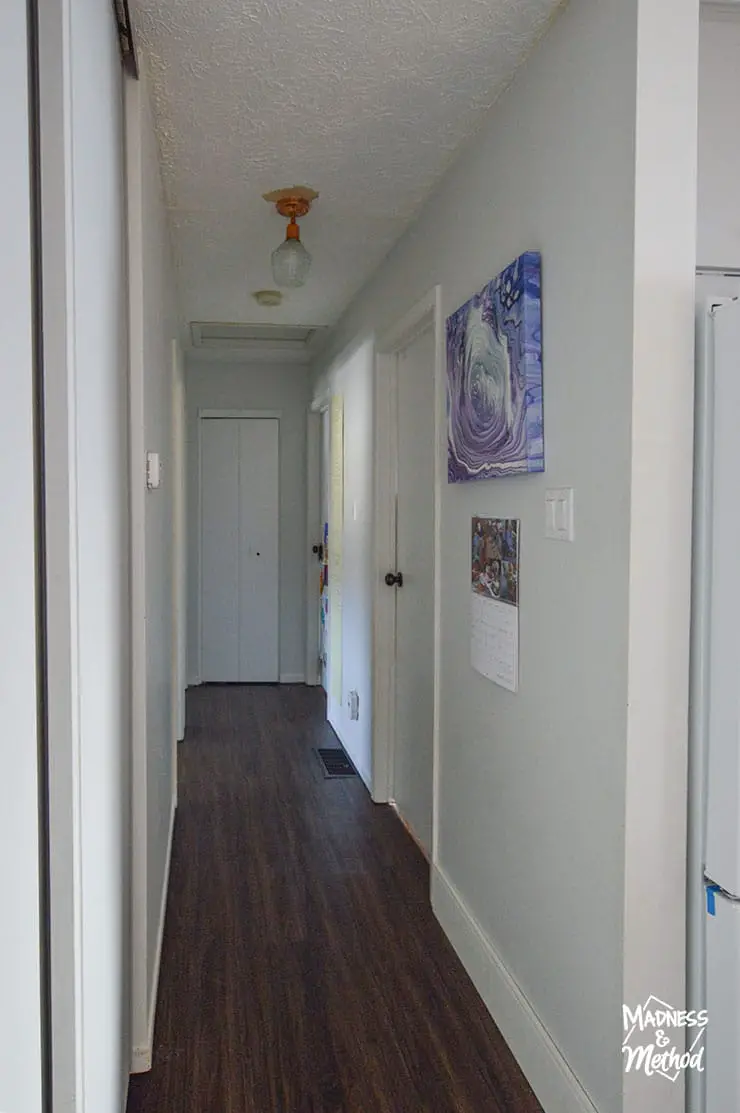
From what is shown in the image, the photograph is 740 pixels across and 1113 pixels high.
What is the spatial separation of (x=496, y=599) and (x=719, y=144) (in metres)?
1.15

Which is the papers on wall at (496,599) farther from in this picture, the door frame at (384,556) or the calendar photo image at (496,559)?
the door frame at (384,556)

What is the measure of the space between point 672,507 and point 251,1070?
160 centimetres

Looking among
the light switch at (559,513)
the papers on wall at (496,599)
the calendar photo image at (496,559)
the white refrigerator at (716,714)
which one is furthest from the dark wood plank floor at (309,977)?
the light switch at (559,513)

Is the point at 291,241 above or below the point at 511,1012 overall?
above

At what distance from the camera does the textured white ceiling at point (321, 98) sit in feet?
5.99

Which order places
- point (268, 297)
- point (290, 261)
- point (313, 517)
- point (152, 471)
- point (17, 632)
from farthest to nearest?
1. point (313, 517)
2. point (268, 297)
3. point (290, 261)
4. point (152, 471)
5. point (17, 632)

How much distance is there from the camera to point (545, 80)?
1.91m

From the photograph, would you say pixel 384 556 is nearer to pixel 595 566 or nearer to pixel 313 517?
pixel 595 566

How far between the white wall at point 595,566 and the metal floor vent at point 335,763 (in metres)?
1.99

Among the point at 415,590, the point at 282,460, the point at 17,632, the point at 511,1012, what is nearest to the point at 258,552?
the point at 282,460

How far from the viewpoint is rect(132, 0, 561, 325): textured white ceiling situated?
183cm

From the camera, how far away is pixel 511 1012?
2.10 meters

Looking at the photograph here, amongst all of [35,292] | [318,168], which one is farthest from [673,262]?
[318,168]

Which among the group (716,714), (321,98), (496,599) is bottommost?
(716,714)
